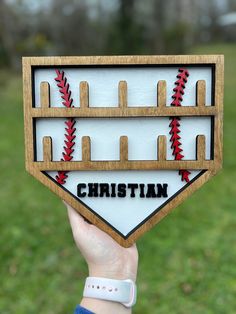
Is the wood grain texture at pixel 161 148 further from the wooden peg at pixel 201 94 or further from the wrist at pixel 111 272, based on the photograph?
the wrist at pixel 111 272

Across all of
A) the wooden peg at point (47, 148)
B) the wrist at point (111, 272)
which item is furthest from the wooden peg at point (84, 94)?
the wrist at point (111, 272)


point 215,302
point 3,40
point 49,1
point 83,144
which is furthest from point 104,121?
point 49,1

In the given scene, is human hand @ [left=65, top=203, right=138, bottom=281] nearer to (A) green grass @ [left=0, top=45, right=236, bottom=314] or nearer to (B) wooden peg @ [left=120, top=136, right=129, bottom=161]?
(B) wooden peg @ [left=120, top=136, right=129, bottom=161]

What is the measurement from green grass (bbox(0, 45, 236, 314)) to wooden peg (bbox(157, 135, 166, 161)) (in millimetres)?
1759

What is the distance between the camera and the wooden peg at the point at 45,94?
134cm

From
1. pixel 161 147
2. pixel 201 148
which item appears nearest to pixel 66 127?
pixel 161 147

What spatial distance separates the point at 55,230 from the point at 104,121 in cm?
265

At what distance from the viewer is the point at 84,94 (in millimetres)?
1339

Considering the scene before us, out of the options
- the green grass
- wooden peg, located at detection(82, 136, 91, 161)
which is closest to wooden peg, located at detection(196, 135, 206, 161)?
wooden peg, located at detection(82, 136, 91, 161)

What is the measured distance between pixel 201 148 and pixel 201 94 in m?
0.14

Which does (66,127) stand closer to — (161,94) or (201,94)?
(161,94)

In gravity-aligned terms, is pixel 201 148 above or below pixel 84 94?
below

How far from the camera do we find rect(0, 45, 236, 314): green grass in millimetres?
2986

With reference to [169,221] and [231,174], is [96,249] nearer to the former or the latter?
[169,221]
